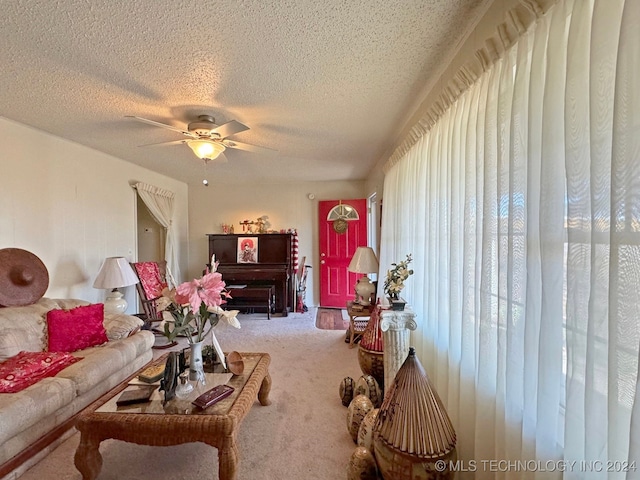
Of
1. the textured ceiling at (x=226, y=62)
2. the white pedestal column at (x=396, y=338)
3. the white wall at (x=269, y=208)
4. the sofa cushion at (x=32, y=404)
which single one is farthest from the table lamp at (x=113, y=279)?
the white pedestal column at (x=396, y=338)

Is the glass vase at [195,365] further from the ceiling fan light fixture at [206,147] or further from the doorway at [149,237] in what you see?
the doorway at [149,237]

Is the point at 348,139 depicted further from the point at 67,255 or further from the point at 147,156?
the point at 67,255

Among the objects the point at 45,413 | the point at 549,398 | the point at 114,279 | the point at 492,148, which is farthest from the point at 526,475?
the point at 114,279

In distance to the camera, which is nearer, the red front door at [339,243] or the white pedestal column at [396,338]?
the white pedestal column at [396,338]

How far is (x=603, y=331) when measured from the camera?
73 cm

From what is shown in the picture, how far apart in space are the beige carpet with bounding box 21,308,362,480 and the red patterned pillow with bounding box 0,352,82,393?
18.4 inches

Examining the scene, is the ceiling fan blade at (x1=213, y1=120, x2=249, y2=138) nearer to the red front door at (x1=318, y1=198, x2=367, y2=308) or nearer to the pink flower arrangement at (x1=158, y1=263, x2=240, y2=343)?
the pink flower arrangement at (x1=158, y1=263, x2=240, y2=343)

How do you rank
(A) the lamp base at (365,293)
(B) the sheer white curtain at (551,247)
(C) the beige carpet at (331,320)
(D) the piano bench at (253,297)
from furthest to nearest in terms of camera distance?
(D) the piano bench at (253,297), (C) the beige carpet at (331,320), (A) the lamp base at (365,293), (B) the sheer white curtain at (551,247)

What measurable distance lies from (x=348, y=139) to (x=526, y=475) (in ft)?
9.76

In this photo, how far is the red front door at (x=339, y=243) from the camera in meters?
5.55

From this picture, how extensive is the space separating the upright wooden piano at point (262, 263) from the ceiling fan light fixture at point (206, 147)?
9.02 ft

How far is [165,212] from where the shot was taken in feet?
16.9

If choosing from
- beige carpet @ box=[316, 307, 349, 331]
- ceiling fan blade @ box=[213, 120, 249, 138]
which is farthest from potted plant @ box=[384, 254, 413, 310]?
beige carpet @ box=[316, 307, 349, 331]

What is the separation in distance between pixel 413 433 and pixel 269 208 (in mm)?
4980
